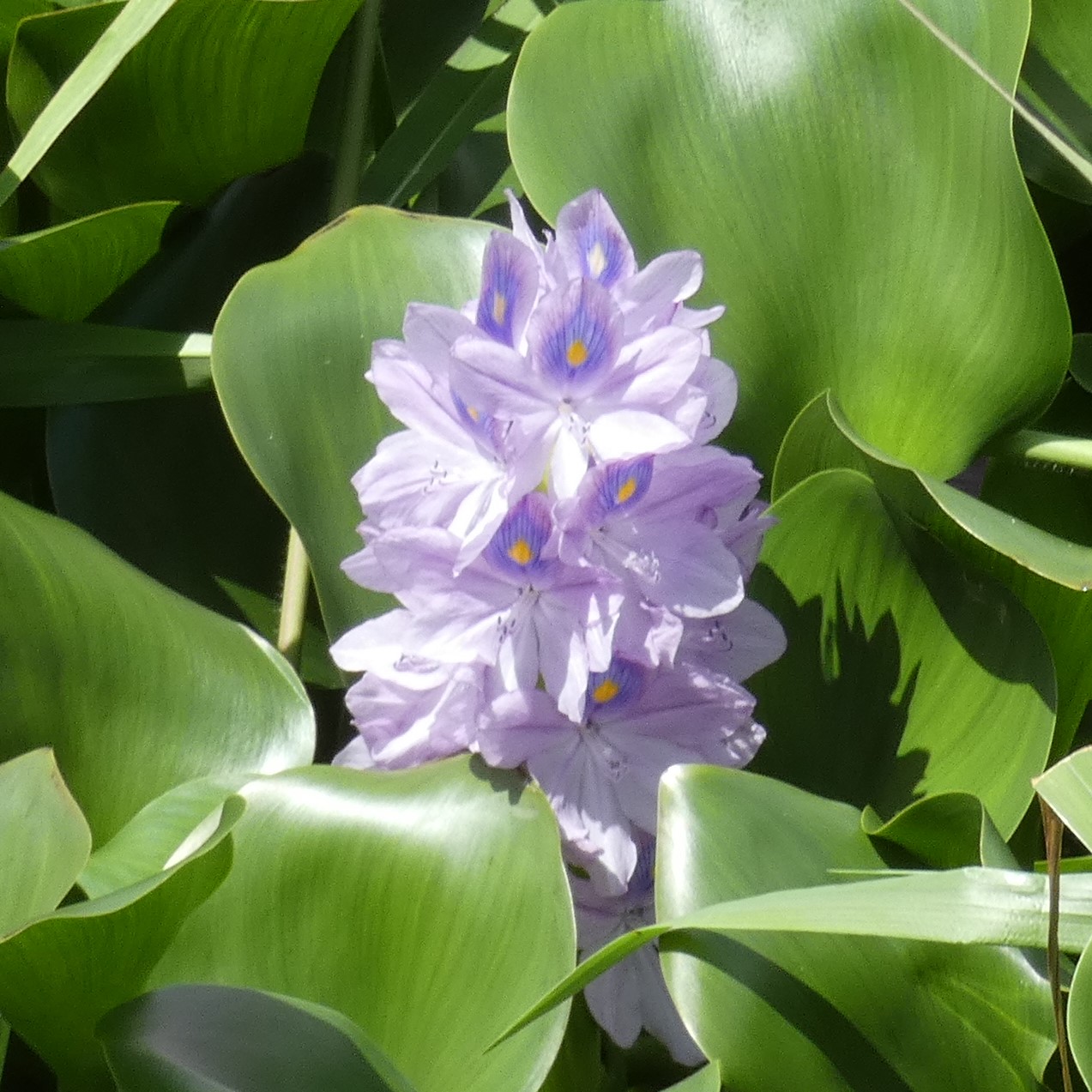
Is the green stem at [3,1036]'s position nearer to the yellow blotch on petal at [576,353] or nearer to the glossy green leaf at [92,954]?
the glossy green leaf at [92,954]

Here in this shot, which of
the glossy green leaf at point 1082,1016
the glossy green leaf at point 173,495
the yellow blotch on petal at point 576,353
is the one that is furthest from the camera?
the glossy green leaf at point 173,495

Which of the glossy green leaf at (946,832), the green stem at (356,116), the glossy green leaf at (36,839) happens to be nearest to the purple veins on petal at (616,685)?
the glossy green leaf at (946,832)

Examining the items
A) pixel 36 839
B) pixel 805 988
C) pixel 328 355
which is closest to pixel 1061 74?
pixel 328 355

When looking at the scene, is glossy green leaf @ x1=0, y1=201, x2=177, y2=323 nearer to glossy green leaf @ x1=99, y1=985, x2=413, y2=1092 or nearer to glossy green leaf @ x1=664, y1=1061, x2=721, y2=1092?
glossy green leaf @ x1=99, y1=985, x2=413, y2=1092

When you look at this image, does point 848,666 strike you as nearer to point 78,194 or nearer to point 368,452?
point 368,452

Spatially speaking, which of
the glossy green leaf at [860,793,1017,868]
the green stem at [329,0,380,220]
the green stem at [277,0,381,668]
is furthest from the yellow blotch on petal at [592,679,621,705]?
the green stem at [329,0,380,220]

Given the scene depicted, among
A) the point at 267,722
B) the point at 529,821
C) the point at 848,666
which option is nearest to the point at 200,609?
the point at 267,722

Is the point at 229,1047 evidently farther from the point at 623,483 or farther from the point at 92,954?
Result: the point at 623,483
